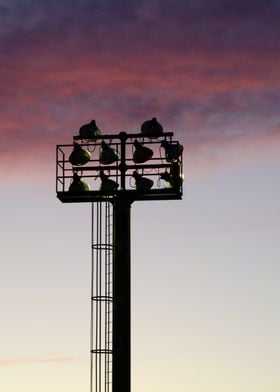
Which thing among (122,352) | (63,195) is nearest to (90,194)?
(63,195)

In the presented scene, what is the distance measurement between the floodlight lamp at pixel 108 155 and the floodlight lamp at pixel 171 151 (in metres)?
2.55

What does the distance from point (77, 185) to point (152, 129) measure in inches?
193

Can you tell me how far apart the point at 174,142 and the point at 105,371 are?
41.0 ft

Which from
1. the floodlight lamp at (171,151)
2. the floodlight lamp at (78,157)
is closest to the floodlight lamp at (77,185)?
the floodlight lamp at (78,157)

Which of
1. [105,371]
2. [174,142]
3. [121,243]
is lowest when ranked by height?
[105,371]

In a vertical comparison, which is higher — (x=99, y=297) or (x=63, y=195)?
(x=63, y=195)

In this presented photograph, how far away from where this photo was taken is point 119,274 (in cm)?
8481

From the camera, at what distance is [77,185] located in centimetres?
8612

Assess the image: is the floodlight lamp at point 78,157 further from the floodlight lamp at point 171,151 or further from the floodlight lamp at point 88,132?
the floodlight lamp at point 171,151

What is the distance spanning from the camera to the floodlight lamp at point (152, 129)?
85.9 meters

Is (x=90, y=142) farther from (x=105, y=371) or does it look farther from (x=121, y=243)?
(x=105, y=371)

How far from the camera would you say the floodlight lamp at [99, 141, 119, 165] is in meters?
85.8

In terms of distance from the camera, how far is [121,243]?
85.2m

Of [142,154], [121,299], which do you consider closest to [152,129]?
[142,154]
